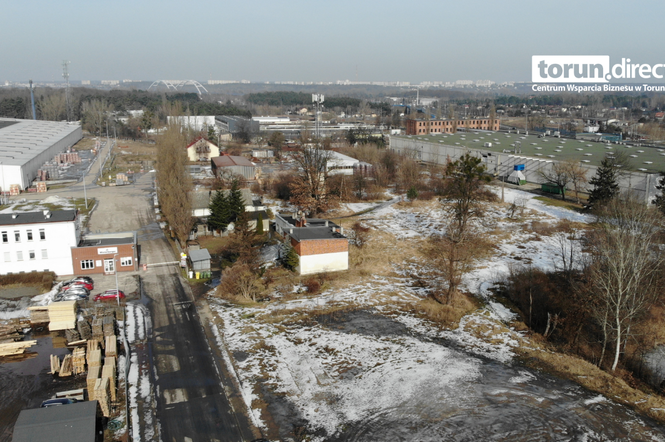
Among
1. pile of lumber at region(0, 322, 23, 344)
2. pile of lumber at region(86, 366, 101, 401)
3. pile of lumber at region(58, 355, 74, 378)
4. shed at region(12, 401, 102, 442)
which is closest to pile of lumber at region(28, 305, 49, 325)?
pile of lumber at region(0, 322, 23, 344)

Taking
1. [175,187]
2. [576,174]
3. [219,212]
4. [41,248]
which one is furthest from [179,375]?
[576,174]

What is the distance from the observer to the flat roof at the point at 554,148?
3195 cm

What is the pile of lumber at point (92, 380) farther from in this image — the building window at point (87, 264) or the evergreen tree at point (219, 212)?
the evergreen tree at point (219, 212)

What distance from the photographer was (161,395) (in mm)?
11133

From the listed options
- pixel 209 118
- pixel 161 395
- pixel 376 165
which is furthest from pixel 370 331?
pixel 209 118

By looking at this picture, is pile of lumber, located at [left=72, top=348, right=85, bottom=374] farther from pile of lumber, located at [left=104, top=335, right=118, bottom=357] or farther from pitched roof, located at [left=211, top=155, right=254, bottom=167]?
pitched roof, located at [left=211, top=155, right=254, bottom=167]

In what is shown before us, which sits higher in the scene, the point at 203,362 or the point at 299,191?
the point at 299,191

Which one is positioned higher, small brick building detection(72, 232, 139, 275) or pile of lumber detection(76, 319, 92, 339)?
small brick building detection(72, 232, 139, 275)

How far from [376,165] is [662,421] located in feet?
97.0

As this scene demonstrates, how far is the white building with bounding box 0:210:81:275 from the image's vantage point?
1830cm

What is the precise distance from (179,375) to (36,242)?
10.2 m

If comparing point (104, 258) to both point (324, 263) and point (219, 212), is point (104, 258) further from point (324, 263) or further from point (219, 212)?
point (324, 263)

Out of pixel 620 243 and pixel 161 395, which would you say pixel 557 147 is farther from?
pixel 161 395

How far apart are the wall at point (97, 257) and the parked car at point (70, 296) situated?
2.41m
